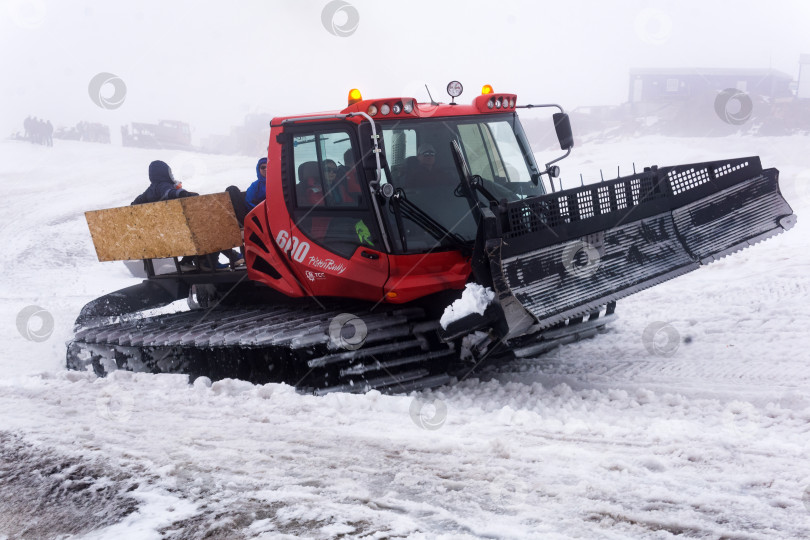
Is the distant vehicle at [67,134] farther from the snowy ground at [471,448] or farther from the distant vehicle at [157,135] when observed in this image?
the snowy ground at [471,448]

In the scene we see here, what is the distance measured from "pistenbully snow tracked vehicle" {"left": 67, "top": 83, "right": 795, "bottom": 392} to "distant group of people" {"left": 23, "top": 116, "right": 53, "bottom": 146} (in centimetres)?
2678

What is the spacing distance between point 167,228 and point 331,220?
2.00 meters

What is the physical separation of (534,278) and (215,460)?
223cm

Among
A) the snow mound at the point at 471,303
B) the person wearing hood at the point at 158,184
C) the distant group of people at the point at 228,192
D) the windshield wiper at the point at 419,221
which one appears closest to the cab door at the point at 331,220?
the windshield wiper at the point at 419,221

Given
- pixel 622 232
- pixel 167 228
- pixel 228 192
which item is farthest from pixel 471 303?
pixel 167 228

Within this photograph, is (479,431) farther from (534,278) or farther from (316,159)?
(316,159)

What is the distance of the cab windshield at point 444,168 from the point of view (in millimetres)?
5289

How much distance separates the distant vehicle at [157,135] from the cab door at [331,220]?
27.4 metres

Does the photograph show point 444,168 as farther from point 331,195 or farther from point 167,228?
point 167,228

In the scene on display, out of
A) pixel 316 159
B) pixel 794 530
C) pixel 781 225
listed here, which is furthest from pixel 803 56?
pixel 794 530

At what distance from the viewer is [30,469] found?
3.63 m

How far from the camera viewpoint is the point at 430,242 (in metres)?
5.26

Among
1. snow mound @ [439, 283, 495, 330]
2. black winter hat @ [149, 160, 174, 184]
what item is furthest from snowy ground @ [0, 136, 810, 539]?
black winter hat @ [149, 160, 174, 184]

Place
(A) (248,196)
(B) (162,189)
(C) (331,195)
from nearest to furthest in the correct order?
(C) (331,195) → (A) (248,196) → (B) (162,189)
